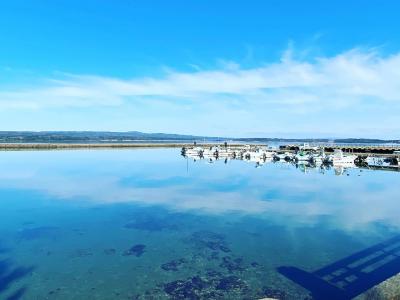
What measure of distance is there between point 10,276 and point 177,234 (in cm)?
923

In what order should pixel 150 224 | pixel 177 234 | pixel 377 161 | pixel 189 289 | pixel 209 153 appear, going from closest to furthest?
pixel 189 289, pixel 177 234, pixel 150 224, pixel 377 161, pixel 209 153

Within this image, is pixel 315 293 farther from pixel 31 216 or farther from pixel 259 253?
pixel 31 216

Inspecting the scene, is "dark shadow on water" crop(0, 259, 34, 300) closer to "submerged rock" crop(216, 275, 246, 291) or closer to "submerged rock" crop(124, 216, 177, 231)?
"submerged rock" crop(216, 275, 246, 291)

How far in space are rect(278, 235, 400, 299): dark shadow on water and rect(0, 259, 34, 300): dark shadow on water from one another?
10.1 m

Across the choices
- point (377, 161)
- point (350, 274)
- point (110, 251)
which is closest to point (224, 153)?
point (377, 161)

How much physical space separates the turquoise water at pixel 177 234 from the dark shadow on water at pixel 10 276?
38mm

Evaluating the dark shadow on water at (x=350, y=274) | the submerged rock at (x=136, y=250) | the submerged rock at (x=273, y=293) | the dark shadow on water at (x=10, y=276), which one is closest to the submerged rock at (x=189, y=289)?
the submerged rock at (x=273, y=293)

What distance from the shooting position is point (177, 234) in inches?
856

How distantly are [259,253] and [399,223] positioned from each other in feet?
38.9

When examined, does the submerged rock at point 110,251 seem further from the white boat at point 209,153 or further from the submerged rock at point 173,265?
the white boat at point 209,153

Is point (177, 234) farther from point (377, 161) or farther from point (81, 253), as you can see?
point (377, 161)

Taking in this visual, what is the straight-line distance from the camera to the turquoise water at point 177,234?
14.4 metres

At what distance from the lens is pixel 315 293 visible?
13344 millimetres

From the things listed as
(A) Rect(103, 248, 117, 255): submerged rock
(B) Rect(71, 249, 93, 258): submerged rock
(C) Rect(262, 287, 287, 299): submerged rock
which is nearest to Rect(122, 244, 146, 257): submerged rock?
(A) Rect(103, 248, 117, 255): submerged rock
